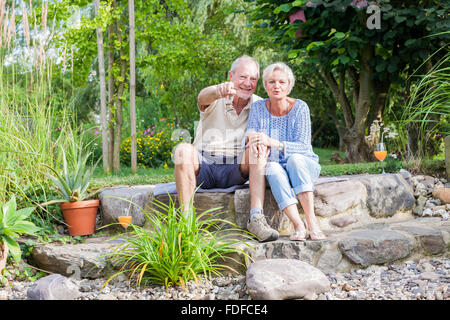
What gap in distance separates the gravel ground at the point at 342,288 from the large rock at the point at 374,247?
6 cm

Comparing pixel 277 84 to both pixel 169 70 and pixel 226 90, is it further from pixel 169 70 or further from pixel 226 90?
pixel 169 70

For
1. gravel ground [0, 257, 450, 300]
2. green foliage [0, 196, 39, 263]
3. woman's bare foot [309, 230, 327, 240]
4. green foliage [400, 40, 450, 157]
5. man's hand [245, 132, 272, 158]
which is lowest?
gravel ground [0, 257, 450, 300]

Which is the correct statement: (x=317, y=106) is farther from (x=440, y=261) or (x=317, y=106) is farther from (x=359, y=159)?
(x=440, y=261)

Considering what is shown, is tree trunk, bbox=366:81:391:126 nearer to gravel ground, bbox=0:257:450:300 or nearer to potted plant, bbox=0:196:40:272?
gravel ground, bbox=0:257:450:300

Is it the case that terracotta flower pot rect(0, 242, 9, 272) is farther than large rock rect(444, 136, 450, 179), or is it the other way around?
large rock rect(444, 136, 450, 179)

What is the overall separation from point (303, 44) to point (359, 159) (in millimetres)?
1729

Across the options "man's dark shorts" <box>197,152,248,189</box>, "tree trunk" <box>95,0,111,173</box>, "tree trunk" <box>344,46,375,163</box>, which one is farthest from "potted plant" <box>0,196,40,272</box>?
"tree trunk" <box>344,46,375,163</box>

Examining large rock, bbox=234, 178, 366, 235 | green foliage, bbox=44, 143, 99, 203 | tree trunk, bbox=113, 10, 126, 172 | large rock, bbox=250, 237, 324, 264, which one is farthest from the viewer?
tree trunk, bbox=113, 10, 126, 172

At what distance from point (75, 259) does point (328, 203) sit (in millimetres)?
1671

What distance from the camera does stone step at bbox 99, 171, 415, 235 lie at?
108 inches

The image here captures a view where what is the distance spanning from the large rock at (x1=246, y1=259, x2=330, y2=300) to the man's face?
3.79ft

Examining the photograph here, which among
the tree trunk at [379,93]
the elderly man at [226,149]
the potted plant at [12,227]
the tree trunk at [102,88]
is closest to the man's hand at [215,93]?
the elderly man at [226,149]

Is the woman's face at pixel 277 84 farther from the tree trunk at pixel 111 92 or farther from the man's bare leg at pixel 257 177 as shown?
the tree trunk at pixel 111 92
